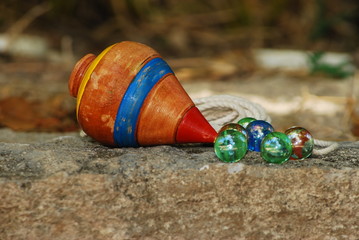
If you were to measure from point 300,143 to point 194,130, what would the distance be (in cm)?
33

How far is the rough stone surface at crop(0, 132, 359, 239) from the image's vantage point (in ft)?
4.83

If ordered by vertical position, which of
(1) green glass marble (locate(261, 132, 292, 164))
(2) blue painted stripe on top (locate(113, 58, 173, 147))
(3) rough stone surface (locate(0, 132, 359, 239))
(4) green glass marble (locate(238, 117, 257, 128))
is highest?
(2) blue painted stripe on top (locate(113, 58, 173, 147))

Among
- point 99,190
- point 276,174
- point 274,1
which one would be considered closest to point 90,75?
point 99,190

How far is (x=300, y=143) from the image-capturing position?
1616 millimetres

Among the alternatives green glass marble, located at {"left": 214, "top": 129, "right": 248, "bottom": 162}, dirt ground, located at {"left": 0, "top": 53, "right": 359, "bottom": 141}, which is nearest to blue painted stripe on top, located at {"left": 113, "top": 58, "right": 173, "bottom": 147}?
green glass marble, located at {"left": 214, "top": 129, "right": 248, "bottom": 162}

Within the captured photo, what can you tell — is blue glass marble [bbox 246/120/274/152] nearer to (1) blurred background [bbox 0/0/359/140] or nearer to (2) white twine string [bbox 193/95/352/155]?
(2) white twine string [bbox 193/95/352/155]

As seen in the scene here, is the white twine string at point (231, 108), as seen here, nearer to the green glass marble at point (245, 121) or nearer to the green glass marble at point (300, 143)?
the green glass marble at point (245, 121)

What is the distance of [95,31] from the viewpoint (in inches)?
208

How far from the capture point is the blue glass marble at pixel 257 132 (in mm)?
1676

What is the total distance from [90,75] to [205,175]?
18.5 inches

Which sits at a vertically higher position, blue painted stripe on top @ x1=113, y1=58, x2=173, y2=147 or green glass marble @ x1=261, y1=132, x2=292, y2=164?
blue painted stripe on top @ x1=113, y1=58, x2=173, y2=147

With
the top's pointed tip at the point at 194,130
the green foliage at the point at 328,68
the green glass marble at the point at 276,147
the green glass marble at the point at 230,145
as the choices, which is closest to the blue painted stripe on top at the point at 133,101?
the top's pointed tip at the point at 194,130

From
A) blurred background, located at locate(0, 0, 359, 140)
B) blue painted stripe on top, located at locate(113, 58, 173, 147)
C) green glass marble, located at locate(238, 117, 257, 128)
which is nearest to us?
blue painted stripe on top, located at locate(113, 58, 173, 147)

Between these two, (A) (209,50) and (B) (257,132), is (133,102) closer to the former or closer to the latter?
(B) (257,132)
